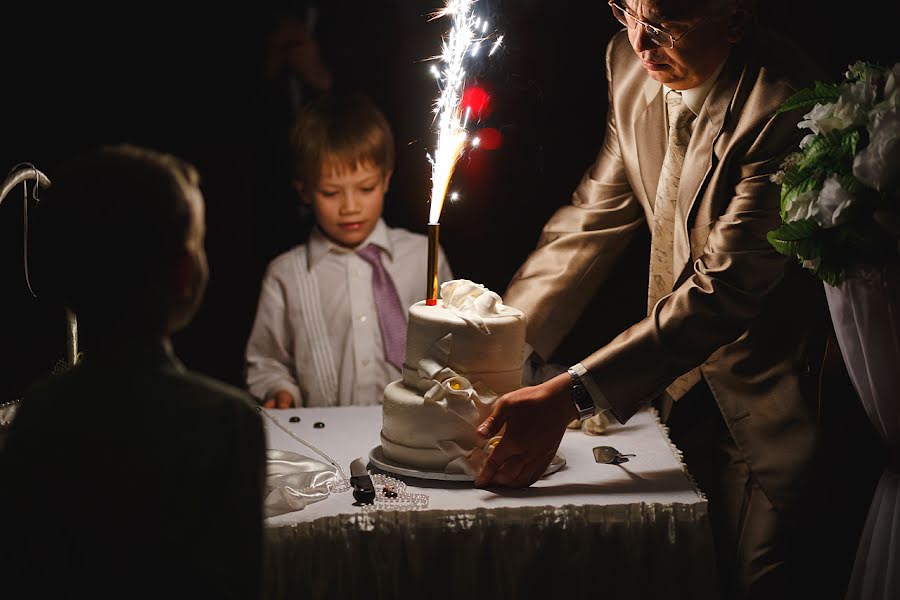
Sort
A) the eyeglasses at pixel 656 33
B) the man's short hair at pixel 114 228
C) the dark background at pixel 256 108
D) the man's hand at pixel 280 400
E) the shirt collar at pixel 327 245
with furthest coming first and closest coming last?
the shirt collar at pixel 327 245 → the dark background at pixel 256 108 → the man's hand at pixel 280 400 → the eyeglasses at pixel 656 33 → the man's short hair at pixel 114 228

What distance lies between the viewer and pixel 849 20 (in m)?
3.30

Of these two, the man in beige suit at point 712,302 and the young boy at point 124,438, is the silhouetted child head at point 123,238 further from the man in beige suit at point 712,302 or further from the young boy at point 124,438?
the man in beige suit at point 712,302

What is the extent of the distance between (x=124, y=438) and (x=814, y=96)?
179 centimetres

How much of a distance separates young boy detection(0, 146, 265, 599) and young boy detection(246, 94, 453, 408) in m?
2.17

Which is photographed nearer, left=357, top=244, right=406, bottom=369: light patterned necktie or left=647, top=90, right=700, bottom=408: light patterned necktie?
left=647, top=90, right=700, bottom=408: light patterned necktie

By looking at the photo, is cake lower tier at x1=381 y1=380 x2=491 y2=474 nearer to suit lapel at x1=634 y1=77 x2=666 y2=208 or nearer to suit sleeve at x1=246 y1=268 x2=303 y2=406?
suit lapel at x1=634 y1=77 x2=666 y2=208

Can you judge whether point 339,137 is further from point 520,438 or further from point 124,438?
point 124,438

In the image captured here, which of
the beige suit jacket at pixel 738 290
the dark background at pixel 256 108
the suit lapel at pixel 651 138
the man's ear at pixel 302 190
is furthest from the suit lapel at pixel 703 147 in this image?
the man's ear at pixel 302 190

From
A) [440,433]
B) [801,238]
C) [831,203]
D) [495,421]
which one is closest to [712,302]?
[801,238]

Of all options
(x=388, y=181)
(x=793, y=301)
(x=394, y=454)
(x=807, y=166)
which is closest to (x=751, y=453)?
(x=793, y=301)

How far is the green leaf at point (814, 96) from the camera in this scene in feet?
7.66

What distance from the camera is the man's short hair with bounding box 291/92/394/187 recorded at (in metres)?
3.53

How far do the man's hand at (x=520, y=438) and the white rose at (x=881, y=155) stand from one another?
0.88m

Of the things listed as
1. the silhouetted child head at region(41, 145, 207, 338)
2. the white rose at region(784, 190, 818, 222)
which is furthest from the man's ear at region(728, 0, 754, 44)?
the silhouetted child head at region(41, 145, 207, 338)
